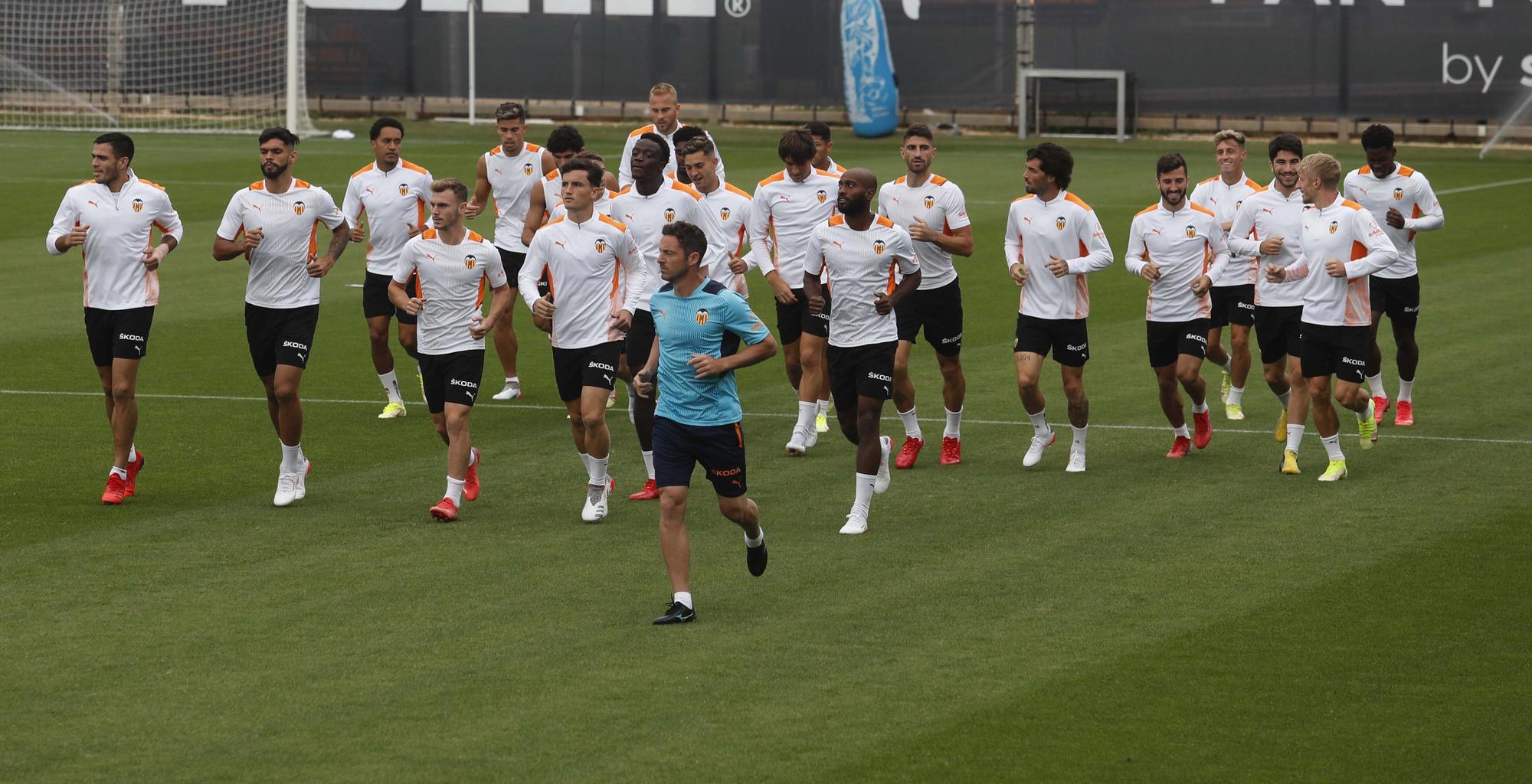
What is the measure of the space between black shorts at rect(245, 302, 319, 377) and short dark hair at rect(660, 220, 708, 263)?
3.80 metres

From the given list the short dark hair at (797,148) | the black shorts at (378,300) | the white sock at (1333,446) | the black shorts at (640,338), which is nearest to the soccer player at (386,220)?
the black shorts at (378,300)

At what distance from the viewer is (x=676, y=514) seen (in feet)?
30.9

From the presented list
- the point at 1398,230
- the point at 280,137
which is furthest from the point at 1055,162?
the point at 280,137

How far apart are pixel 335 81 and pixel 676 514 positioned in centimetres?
3749

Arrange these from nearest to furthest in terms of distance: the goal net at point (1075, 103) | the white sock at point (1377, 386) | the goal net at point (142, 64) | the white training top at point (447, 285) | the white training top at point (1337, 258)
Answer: the white training top at point (447, 285) < the white training top at point (1337, 258) < the white sock at point (1377, 386) < the goal net at point (1075, 103) < the goal net at point (142, 64)

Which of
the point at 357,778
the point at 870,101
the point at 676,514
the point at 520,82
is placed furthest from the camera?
the point at 520,82

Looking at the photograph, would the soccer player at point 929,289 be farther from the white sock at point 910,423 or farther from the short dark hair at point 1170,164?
the short dark hair at point 1170,164

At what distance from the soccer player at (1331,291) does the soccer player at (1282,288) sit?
184 mm

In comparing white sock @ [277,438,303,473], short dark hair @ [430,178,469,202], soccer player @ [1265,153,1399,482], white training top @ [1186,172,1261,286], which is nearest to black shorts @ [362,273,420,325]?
white sock @ [277,438,303,473]

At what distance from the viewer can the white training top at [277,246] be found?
41.0 feet

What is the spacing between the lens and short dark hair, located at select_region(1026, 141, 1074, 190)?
518 inches

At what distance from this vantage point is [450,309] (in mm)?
11906

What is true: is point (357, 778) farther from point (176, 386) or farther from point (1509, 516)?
point (176, 386)

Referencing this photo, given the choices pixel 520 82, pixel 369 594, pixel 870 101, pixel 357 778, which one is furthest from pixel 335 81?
pixel 357 778
